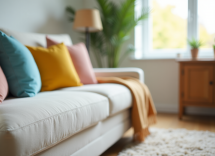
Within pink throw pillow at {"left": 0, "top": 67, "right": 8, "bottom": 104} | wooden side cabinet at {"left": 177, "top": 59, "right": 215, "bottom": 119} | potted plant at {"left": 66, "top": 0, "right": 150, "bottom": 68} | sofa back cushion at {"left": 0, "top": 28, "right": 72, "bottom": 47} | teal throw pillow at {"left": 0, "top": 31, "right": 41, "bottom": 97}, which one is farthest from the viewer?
potted plant at {"left": 66, "top": 0, "right": 150, "bottom": 68}

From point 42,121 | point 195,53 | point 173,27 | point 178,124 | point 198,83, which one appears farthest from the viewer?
point 173,27

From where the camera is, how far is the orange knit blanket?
1958 millimetres

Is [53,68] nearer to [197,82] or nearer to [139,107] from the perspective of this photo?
[139,107]

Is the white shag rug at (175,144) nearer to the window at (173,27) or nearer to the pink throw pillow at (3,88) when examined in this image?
the pink throw pillow at (3,88)

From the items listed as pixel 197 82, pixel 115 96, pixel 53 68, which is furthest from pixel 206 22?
pixel 53 68

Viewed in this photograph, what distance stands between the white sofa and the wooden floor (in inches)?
8.1

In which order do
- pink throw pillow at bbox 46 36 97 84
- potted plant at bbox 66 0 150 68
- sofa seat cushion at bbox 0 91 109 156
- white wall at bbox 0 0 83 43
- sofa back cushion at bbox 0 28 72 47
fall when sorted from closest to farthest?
sofa seat cushion at bbox 0 91 109 156 → sofa back cushion at bbox 0 28 72 47 → pink throw pillow at bbox 46 36 97 84 → white wall at bbox 0 0 83 43 → potted plant at bbox 66 0 150 68

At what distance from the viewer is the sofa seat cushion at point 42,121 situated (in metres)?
0.82

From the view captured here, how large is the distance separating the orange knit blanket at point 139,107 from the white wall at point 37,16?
3.46 ft

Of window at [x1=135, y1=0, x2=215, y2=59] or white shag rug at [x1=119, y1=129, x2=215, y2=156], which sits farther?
window at [x1=135, y1=0, x2=215, y2=59]

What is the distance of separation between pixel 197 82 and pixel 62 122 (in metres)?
2.13

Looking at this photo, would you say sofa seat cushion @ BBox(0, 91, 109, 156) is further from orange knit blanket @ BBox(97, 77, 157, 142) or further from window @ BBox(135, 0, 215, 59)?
window @ BBox(135, 0, 215, 59)

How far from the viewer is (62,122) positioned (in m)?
1.08

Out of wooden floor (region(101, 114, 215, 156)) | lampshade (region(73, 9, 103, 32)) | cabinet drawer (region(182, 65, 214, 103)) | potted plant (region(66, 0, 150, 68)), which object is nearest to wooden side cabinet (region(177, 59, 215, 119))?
cabinet drawer (region(182, 65, 214, 103))
